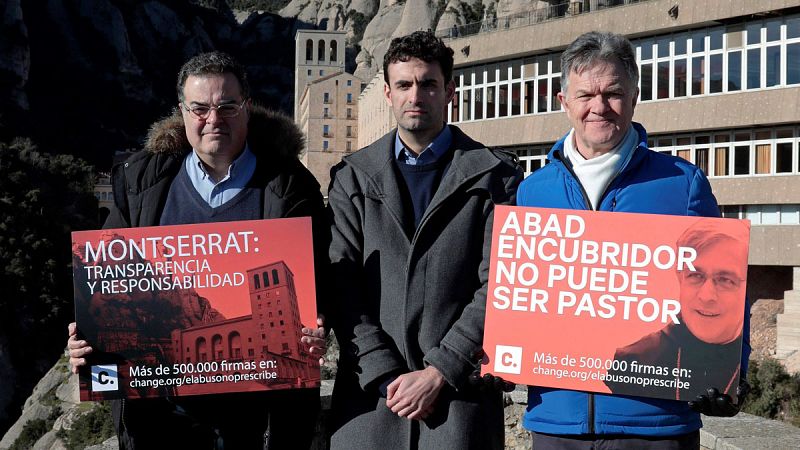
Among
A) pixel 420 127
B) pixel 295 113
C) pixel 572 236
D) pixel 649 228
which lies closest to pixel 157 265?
pixel 420 127

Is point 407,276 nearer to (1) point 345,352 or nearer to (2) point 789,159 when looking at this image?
(1) point 345,352

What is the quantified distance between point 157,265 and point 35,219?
62.2m

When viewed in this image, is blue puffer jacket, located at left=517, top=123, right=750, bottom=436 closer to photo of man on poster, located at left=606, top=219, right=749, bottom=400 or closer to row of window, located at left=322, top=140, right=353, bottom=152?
photo of man on poster, located at left=606, top=219, right=749, bottom=400

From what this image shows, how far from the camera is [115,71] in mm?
115438

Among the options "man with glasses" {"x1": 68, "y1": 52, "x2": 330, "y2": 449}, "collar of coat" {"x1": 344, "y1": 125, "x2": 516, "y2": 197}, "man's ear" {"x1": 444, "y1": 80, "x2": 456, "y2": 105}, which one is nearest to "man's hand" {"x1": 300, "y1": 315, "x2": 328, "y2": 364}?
"man with glasses" {"x1": 68, "y1": 52, "x2": 330, "y2": 449}

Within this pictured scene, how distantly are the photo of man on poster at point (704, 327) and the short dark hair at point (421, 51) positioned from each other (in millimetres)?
1518

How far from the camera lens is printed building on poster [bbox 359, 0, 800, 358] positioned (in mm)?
28453

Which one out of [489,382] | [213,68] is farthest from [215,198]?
[489,382]

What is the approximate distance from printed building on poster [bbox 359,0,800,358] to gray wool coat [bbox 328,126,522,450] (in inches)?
1012

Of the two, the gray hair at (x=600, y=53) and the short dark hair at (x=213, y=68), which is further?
the short dark hair at (x=213, y=68)

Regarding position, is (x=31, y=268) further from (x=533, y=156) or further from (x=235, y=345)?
(x=235, y=345)

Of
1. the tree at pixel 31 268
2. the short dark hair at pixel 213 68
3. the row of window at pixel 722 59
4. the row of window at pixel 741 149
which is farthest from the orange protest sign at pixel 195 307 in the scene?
the tree at pixel 31 268

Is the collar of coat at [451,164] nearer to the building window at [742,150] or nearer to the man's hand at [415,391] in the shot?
the man's hand at [415,391]

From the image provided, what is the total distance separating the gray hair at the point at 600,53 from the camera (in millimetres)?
4211
